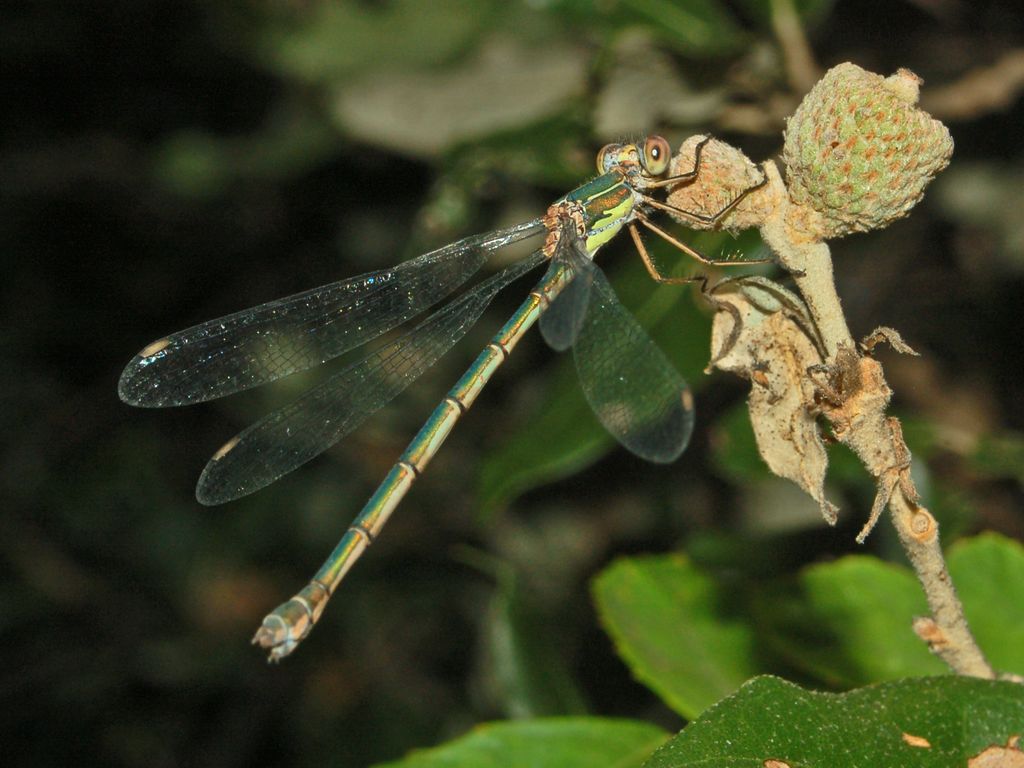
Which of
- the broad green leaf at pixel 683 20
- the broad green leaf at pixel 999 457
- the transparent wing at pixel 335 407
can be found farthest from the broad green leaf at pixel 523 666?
the broad green leaf at pixel 683 20

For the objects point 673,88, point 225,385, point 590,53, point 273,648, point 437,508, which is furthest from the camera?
point 437,508

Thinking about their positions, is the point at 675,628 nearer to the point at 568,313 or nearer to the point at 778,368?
the point at 568,313

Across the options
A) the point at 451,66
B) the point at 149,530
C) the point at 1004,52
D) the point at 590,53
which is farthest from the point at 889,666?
the point at 149,530

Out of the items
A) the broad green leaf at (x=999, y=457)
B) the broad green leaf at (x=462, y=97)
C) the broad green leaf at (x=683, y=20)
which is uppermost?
the broad green leaf at (x=462, y=97)

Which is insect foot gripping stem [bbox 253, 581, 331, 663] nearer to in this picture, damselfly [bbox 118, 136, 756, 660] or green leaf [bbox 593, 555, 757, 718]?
damselfly [bbox 118, 136, 756, 660]

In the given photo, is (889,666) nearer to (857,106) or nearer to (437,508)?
(857,106)

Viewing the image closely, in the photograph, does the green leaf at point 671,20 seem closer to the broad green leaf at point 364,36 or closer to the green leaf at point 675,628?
the broad green leaf at point 364,36

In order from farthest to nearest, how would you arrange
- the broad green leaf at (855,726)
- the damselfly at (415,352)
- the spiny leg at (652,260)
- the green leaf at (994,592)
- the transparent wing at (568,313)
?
the transparent wing at (568,313), the damselfly at (415,352), the spiny leg at (652,260), the green leaf at (994,592), the broad green leaf at (855,726)
